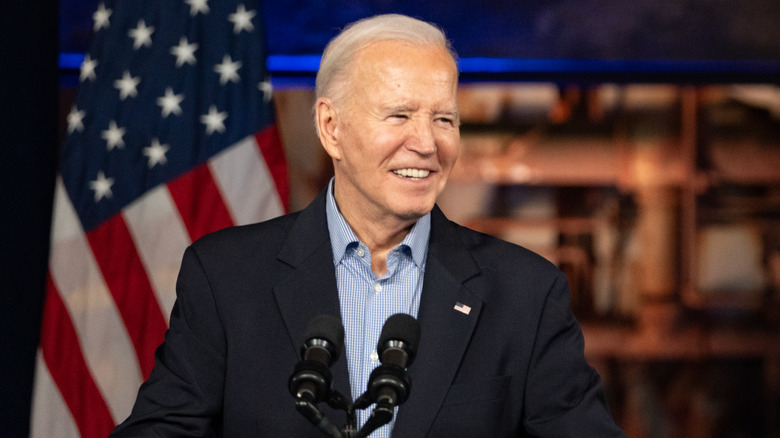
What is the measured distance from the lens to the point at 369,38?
1.61 metres

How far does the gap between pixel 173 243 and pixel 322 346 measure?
1819 millimetres

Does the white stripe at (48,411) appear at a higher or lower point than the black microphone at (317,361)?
lower

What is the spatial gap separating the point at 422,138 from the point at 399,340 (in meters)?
0.61

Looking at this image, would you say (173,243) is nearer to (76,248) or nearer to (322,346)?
(76,248)

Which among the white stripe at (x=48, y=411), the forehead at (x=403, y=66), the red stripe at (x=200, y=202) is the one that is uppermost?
the forehead at (x=403, y=66)

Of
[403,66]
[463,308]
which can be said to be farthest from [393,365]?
[403,66]

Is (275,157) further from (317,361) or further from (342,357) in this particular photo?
(317,361)

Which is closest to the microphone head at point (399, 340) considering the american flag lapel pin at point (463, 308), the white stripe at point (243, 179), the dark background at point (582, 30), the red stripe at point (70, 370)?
the american flag lapel pin at point (463, 308)

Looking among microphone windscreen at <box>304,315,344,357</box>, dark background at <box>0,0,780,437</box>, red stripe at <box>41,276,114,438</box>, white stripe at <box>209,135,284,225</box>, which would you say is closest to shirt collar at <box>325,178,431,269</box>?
microphone windscreen at <box>304,315,344,357</box>

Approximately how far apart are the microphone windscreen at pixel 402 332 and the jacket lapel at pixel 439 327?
0.45 m

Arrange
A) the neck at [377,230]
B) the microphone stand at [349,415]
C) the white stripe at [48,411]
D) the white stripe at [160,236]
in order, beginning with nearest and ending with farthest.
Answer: the microphone stand at [349,415], the neck at [377,230], the white stripe at [48,411], the white stripe at [160,236]

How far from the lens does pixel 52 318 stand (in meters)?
2.63

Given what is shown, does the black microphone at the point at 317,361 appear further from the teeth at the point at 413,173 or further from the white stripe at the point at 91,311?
the white stripe at the point at 91,311

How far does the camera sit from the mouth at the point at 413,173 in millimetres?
1592
